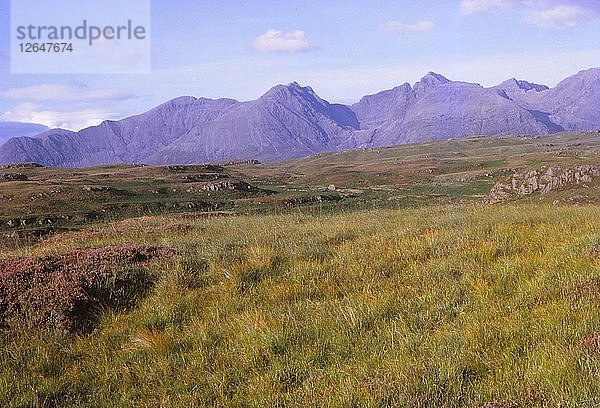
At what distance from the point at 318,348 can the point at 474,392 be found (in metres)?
1.85

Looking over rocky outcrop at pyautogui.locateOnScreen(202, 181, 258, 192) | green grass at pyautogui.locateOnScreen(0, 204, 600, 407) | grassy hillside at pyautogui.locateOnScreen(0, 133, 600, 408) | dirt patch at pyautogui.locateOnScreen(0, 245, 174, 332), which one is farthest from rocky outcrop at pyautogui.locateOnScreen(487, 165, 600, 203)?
dirt patch at pyautogui.locateOnScreen(0, 245, 174, 332)

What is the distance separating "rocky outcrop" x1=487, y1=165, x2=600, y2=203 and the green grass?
39.9 metres

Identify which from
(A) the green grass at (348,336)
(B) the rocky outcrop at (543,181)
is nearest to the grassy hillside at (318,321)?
(A) the green grass at (348,336)

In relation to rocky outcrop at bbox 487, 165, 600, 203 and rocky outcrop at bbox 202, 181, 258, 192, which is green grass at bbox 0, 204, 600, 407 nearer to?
rocky outcrop at bbox 487, 165, 600, 203

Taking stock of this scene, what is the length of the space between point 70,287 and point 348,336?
16.1 ft

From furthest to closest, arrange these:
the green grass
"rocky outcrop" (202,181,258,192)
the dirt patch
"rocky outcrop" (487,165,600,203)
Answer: "rocky outcrop" (202,181,258,192), "rocky outcrop" (487,165,600,203), the dirt patch, the green grass

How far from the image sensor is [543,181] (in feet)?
163

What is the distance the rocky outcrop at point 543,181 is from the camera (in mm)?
43219

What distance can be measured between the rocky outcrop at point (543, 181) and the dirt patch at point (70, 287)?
43.0 m

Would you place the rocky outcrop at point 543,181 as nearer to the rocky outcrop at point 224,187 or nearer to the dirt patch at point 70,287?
the rocky outcrop at point 224,187

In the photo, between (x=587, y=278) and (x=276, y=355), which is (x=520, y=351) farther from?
(x=276, y=355)

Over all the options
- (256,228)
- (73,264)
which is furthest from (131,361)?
(256,228)

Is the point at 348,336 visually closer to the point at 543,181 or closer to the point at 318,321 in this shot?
the point at 318,321

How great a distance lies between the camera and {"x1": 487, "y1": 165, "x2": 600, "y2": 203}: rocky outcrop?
142 feet
